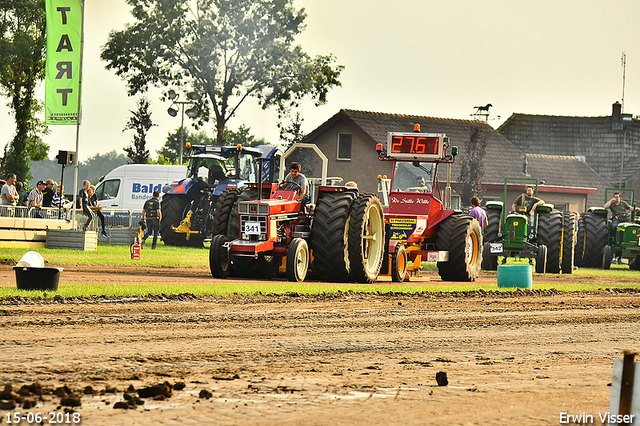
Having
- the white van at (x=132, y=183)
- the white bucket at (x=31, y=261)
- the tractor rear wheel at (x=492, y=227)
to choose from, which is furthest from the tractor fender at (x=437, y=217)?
the white van at (x=132, y=183)

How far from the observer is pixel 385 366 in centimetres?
693

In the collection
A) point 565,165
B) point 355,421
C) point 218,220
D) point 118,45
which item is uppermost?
point 118,45

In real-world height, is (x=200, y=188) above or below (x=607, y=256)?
above

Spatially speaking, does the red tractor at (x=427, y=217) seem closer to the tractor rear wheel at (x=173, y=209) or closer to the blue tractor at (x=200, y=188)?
the blue tractor at (x=200, y=188)

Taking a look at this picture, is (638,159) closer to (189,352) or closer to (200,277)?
(200,277)

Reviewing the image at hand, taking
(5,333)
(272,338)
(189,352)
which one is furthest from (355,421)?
(5,333)

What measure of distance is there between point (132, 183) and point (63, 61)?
11926 mm

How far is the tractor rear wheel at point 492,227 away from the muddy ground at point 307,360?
31.5 ft

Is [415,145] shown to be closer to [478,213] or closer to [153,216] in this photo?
[478,213]

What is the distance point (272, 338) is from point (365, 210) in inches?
294

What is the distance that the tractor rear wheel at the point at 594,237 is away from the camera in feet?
85.7

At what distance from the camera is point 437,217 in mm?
18094

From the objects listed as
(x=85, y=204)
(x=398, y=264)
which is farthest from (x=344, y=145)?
(x=398, y=264)

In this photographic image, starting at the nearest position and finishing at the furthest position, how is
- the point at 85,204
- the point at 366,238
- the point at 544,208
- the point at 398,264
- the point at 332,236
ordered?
1. the point at 332,236
2. the point at 366,238
3. the point at 398,264
4. the point at 544,208
5. the point at 85,204
